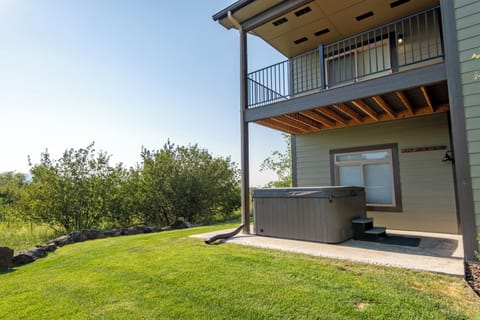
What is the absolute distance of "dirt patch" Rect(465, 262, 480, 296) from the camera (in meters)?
2.57

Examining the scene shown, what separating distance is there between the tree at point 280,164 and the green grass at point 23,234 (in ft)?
32.7

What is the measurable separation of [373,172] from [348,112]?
70.7 inches

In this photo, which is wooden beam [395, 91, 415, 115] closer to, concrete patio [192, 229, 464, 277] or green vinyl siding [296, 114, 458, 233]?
green vinyl siding [296, 114, 458, 233]

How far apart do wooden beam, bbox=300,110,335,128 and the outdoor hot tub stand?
1.73 metres

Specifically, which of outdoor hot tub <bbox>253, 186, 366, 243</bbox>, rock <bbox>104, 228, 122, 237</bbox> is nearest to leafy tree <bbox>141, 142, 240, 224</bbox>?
rock <bbox>104, 228, 122, 237</bbox>

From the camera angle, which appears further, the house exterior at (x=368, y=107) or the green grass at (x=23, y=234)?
the green grass at (x=23, y=234)

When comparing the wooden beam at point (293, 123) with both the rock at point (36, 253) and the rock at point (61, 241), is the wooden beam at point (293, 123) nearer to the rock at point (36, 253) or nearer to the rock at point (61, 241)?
the rock at point (36, 253)

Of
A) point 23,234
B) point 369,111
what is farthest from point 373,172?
point 23,234

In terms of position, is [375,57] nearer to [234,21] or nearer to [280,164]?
[234,21]

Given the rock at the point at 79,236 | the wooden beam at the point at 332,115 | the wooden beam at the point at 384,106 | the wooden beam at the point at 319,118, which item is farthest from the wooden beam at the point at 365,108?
the rock at the point at 79,236

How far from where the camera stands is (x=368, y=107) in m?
5.30

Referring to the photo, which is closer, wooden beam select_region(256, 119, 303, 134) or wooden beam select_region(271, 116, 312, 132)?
wooden beam select_region(271, 116, 312, 132)

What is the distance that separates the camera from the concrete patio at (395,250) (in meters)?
3.26

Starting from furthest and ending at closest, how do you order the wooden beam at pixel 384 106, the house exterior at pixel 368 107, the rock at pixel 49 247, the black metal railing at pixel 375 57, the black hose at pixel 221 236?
the black metal railing at pixel 375 57, the rock at pixel 49 247, the house exterior at pixel 368 107, the black hose at pixel 221 236, the wooden beam at pixel 384 106
